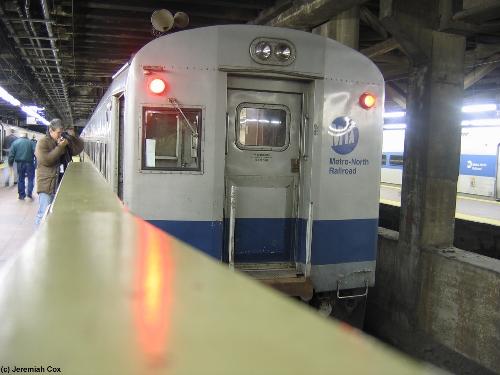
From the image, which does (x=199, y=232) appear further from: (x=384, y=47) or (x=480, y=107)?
(x=480, y=107)

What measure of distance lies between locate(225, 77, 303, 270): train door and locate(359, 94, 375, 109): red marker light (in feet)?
2.03

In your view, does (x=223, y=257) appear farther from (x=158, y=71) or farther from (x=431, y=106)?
(x=431, y=106)

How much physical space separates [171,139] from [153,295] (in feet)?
11.1

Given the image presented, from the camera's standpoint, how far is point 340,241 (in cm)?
450

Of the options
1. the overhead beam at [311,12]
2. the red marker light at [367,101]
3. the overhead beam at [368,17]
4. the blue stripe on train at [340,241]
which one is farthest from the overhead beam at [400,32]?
the blue stripe on train at [340,241]

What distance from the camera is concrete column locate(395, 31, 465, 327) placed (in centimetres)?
559

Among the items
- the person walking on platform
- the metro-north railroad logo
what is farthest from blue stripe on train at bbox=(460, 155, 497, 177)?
the person walking on platform

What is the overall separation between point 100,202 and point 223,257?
2026 millimetres

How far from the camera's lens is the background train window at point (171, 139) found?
13.4 feet

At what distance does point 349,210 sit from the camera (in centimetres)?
453

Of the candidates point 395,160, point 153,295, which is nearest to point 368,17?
point 153,295

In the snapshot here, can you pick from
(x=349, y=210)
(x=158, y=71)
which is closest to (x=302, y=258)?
(x=349, y=210)

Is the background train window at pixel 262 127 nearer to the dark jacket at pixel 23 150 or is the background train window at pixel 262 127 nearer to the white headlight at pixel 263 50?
the white headlight at pixel 263 50

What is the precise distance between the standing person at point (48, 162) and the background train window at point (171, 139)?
7.36 ft
